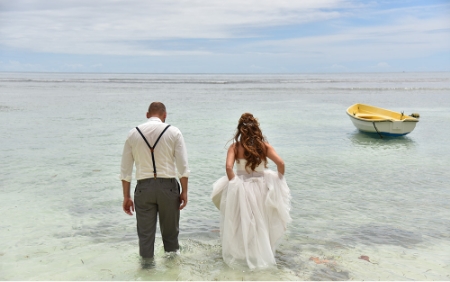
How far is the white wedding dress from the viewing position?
5.50m

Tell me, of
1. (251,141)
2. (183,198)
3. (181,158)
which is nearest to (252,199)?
(251,141)

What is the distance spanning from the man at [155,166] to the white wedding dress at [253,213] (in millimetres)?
606

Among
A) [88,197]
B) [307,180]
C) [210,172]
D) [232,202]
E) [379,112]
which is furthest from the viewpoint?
[379,112]

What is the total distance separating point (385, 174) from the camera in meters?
11.7

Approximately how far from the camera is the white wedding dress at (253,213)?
18.0 feet

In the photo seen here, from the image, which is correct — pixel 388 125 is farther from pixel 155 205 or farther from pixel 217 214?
pixel 155 205

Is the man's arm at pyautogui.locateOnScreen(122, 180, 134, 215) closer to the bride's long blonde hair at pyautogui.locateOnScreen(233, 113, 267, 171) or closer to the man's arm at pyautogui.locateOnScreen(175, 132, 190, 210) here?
the man's arm at pyautogui.locateOnScreen(175, 132, 190, 210)

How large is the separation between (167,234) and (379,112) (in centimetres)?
1781

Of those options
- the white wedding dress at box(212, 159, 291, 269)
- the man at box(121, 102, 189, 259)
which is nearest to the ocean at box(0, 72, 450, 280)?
the white wedding dress at box(212, 159, 291, 269)

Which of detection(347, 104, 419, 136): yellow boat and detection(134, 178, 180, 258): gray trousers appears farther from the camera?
detection(347, 104, 419, 136): yellow boat

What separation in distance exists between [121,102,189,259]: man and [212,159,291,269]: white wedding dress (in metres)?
0.61

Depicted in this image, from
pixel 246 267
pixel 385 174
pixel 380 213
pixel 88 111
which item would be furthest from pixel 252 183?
pixel 88 111

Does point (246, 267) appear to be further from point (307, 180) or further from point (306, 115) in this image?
point (306, 115)

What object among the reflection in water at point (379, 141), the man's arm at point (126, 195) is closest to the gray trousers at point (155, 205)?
the man's arm at point (126, 195)
